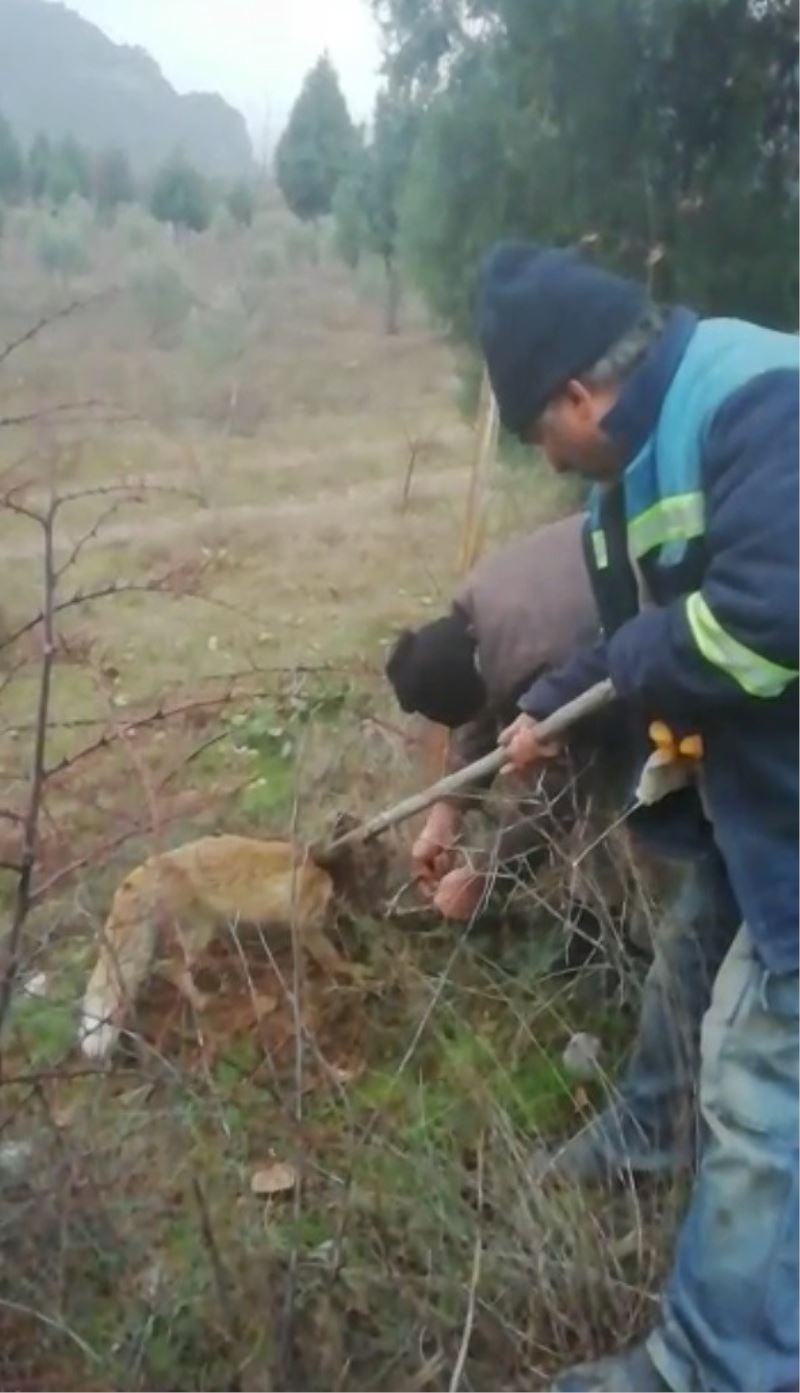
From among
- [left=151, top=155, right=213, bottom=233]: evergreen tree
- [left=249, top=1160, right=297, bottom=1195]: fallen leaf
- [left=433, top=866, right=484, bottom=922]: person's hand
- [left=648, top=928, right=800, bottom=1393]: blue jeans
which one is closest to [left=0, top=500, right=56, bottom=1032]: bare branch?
[left=249, top=1160, right=297, bottom=1195]: fallen leaf

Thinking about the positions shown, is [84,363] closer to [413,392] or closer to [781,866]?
[413,392]

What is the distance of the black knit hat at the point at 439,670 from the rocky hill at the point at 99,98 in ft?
1.81

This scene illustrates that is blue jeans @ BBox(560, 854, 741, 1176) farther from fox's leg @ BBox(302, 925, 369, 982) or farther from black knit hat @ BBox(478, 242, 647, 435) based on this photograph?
black knit hat @ BBox(478, 242, 647, 435)

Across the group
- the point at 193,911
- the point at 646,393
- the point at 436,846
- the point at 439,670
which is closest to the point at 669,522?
the point at 646,393

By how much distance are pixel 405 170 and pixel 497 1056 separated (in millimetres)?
984

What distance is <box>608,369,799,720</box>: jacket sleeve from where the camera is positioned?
113 cm

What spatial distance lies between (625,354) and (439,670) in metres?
0.59

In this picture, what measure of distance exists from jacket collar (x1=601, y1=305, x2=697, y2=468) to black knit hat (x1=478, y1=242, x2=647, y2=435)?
1.4 inches

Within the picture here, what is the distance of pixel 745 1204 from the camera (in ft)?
4.38

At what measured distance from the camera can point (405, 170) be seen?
5.38ft

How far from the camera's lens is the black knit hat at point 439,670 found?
1760mm

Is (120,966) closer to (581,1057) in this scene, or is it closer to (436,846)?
(436,846)

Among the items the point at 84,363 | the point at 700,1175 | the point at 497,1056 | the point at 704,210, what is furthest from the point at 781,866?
the point at 84,363

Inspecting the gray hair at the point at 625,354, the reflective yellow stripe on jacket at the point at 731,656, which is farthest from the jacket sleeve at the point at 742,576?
the gray hair at the point at 625,354
